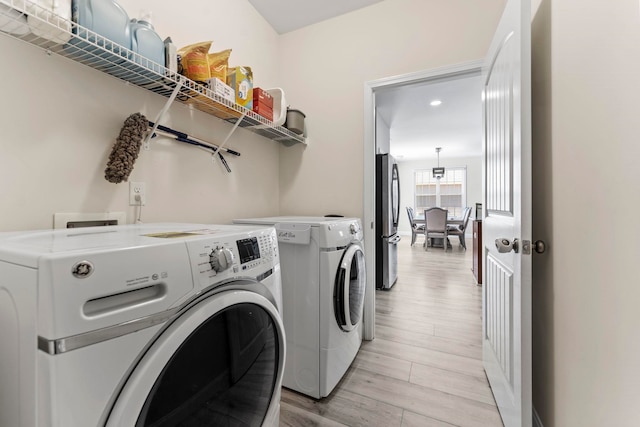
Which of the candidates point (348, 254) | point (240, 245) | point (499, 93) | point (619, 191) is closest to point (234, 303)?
point (240, 245)

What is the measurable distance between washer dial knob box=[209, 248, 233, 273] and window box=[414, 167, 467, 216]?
8.20 metres

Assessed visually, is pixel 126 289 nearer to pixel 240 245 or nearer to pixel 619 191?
pixel 240 245

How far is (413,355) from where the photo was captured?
1.86 metres

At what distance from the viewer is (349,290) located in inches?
58.6

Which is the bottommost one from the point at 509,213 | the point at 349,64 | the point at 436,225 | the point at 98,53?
the point at 436,225

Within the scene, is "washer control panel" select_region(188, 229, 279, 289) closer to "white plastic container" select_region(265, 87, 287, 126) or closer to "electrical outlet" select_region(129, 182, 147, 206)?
"electrical outlet" select_region(129, 182, 147, 206)

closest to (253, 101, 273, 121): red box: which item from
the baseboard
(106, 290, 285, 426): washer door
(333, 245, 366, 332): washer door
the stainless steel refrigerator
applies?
(333, 245, 366, 332): washer door

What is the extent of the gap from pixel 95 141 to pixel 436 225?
586 cm

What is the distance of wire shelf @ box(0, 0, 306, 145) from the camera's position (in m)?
0.79

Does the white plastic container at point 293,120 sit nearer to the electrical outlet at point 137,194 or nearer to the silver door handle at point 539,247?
the electrical outlet at point 137,194

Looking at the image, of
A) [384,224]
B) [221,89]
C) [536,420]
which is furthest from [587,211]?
[384,224]

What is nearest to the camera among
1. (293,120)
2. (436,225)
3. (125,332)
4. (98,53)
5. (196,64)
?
(125,332)

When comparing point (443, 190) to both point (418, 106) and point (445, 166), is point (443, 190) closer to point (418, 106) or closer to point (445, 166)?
point (445, 166)

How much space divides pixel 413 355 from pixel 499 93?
163 cm
